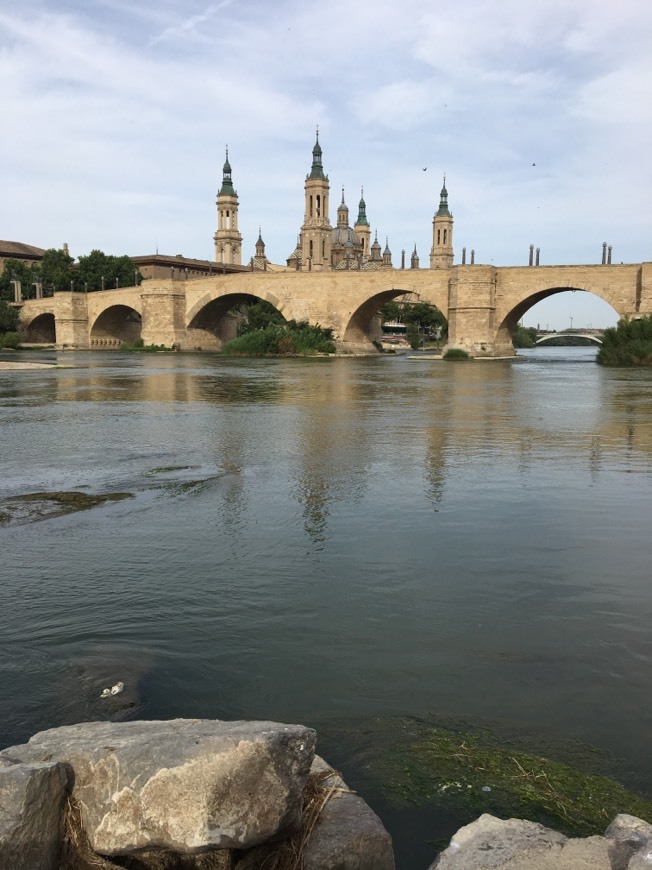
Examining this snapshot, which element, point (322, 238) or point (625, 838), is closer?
point (625, 838)

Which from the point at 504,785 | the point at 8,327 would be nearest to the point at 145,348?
Result: the point at 8,327

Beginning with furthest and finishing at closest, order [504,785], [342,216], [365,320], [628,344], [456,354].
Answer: [342,216]
[365,320]
[456,354]
[628,344]
[504,785]

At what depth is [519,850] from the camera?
2.13 m

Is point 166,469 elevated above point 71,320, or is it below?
below

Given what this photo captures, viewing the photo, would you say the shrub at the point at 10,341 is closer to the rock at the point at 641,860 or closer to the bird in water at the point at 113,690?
the bird in water at the point at 113,690

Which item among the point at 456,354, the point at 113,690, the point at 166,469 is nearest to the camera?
the point at 113,690

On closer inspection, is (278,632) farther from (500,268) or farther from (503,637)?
(500,268)

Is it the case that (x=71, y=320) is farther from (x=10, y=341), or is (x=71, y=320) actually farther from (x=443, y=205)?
(x=443, y=205)

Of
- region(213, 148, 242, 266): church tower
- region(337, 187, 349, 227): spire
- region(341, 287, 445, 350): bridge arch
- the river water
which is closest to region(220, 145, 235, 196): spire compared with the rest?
region(213, 148, 242, 266): church tower

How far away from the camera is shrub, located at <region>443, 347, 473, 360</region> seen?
45562mm

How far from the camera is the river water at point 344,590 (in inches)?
140

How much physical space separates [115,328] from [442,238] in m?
49.3

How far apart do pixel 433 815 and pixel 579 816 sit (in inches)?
20.8

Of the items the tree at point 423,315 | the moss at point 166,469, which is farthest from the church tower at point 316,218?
the moss at point 166,469
